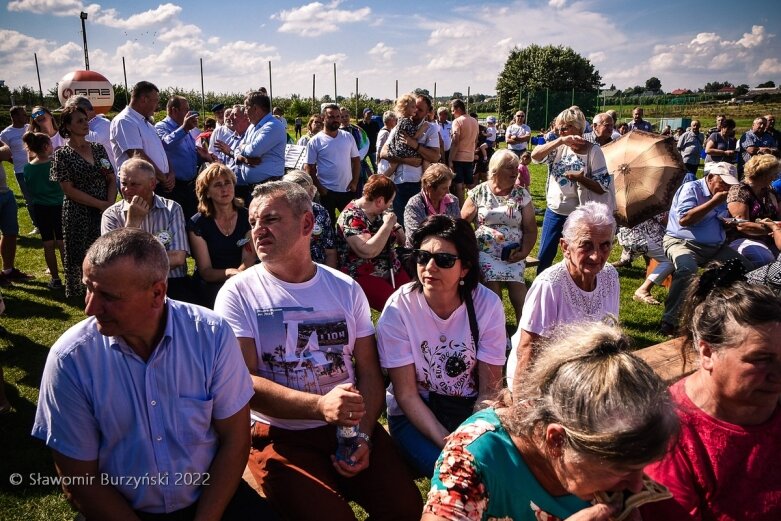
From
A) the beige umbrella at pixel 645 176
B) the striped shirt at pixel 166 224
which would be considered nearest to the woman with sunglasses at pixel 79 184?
the striped shirt at pixel 166 224

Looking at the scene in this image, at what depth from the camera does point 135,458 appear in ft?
6.21

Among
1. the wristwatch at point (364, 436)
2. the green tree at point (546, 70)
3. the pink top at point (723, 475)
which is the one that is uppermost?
the green tree at point (546, 70)

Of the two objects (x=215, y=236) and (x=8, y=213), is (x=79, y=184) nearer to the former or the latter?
(x=8, y=213)

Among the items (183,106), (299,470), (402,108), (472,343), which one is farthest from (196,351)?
(183,106)

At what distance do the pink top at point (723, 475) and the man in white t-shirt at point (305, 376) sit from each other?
1.03 metres

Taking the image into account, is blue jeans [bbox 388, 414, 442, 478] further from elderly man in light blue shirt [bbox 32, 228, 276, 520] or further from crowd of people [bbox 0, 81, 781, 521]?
elderly man in light blue shirt [bbox 32, 228, 276, 520]

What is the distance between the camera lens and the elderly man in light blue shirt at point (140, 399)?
5.98ft

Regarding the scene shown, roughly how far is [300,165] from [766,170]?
5.40m

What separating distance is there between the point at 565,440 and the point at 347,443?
111cm

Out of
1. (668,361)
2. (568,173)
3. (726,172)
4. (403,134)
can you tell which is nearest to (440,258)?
(668,361)

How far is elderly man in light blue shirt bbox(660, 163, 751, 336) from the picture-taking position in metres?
4.84

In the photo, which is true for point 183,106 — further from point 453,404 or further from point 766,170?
point 766,170

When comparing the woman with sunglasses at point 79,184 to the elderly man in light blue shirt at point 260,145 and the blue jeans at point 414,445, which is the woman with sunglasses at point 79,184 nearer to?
the elderly man in light blue shirt at point 260,145

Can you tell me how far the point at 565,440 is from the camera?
4.64 feet
